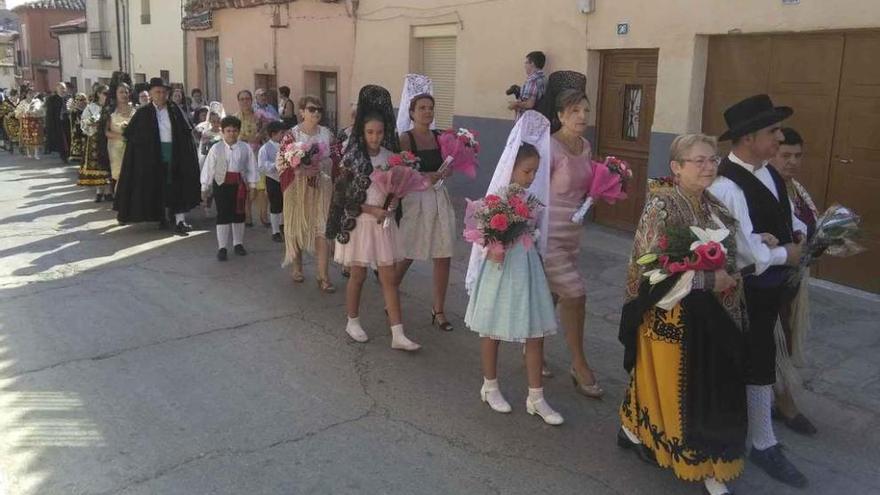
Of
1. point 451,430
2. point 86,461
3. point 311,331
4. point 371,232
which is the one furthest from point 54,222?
point 451,430

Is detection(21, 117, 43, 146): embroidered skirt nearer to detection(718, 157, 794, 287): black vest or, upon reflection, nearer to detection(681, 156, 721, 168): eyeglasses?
detection(718, 157, 794, 287): black vest

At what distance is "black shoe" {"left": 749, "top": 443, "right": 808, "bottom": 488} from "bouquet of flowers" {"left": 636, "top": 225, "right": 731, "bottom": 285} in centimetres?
114

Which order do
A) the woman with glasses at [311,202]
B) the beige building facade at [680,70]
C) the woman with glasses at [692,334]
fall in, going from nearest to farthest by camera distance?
the woman with glasses at [692,334], the beige building facade at [680,70], the woman with glasses at [311,202]

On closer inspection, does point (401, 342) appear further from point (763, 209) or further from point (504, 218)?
point (763, 209)

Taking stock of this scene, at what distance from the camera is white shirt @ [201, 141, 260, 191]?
8.18 metres

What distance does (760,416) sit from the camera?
370cm

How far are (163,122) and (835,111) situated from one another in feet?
24.9

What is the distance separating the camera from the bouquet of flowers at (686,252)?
3.16m

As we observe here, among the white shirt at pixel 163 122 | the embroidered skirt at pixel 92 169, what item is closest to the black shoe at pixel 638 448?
the white shirt at pixel 163 122

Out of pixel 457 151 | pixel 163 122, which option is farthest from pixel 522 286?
pixel 163 122

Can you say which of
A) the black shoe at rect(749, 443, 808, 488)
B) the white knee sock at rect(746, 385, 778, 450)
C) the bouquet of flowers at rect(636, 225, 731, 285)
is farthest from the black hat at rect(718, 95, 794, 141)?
the black shoe at rect(749, 443, 808, 488)

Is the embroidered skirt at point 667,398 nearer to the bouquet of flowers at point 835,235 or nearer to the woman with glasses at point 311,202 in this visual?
the bouquet of flowers at point 835,235

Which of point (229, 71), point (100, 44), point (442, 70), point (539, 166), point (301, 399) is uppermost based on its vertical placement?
point (100, 44)

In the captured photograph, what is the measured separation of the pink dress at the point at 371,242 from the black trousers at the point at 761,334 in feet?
8.27
